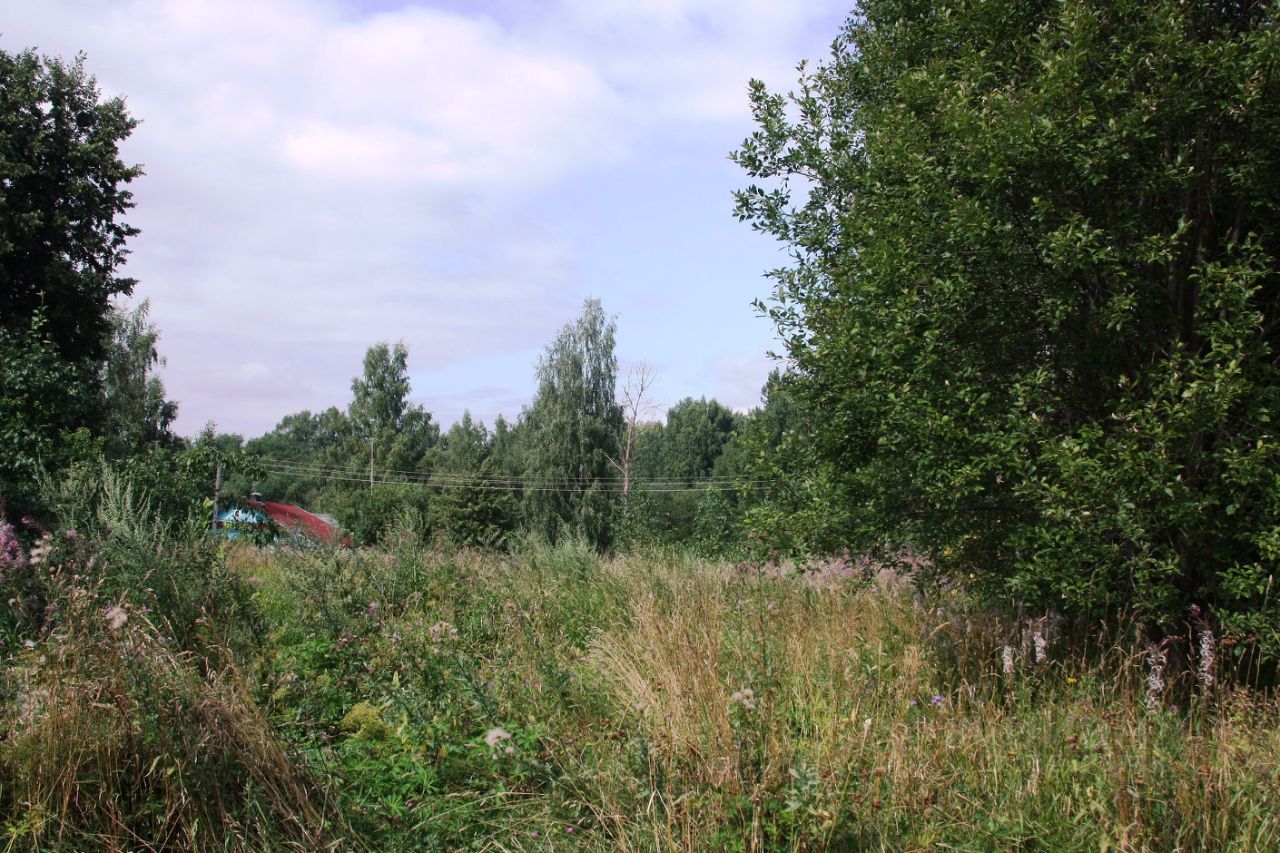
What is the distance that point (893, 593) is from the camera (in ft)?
23.1

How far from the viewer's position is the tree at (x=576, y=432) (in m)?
37.2

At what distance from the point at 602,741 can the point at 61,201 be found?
17834 mm

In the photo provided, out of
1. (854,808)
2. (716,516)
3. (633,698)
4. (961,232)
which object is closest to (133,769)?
(633,698)

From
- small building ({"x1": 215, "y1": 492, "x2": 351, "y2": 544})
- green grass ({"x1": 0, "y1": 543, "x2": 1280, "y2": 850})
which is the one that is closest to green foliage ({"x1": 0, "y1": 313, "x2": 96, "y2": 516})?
small building ({"x1": 215, "y1": 492, "x2": 351, "y2": 544})

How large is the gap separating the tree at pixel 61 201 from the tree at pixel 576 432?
2146 cm

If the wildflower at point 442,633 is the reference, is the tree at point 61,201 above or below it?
above

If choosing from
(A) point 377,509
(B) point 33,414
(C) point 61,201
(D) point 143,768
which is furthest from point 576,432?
(D) point 143,768

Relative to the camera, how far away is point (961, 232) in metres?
5.01

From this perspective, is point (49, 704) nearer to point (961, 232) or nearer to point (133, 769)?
point (133, 769)

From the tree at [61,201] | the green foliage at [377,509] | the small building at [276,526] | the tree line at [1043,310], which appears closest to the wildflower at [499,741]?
the tree line at [1043,310]

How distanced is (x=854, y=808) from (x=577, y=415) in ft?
117

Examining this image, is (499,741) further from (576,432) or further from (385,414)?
(385,414)

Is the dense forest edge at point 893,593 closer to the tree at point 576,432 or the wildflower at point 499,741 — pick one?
the wildflower at point 499,741

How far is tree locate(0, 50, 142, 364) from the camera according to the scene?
15.3 meters
